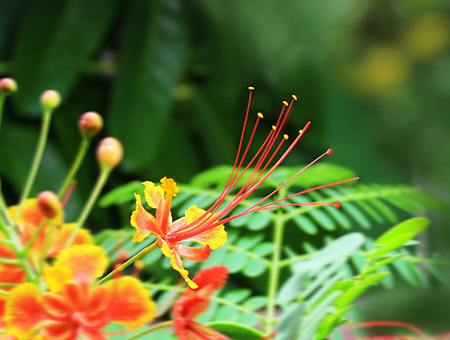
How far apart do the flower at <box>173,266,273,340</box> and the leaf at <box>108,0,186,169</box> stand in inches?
22.8

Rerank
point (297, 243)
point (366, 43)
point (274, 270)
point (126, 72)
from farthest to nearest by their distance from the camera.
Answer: point (366, 43), point (126, 72), point (297, 243), point (274, 270)

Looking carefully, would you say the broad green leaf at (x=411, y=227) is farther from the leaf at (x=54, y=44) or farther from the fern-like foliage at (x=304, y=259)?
the leaf at (x=54, y=44)

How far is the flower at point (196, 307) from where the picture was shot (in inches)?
6.5

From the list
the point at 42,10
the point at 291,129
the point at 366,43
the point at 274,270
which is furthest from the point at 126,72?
the point at 366,43

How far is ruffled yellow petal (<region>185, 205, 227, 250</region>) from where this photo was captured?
0.58 feet

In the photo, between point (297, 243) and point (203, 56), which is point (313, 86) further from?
point (297, 243)

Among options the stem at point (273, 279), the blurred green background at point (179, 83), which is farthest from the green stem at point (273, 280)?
the blurred green background at point (179, 83)

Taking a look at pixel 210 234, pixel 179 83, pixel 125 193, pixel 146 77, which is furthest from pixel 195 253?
pixel 179 83

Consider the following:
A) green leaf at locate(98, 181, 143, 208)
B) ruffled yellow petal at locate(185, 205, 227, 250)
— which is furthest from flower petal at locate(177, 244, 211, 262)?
green leaf at locate(98, 181, 143, 208)

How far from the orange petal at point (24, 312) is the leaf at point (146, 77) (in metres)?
0.60

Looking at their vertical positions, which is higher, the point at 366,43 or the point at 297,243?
the point at 366,43

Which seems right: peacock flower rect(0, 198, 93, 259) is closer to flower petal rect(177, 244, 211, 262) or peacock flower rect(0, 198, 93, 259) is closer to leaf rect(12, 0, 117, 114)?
flower petal rect(177, 244, 211, 262)

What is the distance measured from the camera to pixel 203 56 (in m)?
0.93

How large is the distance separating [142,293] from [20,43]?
2.25 ft
